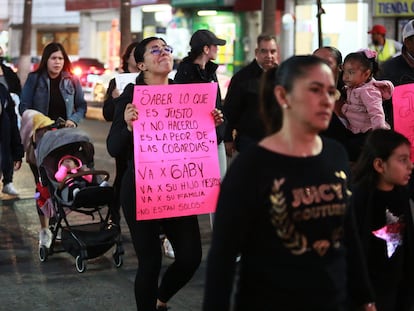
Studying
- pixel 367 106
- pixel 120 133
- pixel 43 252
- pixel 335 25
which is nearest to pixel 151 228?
pixel 120 133

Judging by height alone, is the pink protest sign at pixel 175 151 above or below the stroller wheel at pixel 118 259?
above

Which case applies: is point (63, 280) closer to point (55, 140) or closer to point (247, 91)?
point (55, 140)

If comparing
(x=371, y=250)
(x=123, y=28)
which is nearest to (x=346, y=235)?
(x=371, y=250)

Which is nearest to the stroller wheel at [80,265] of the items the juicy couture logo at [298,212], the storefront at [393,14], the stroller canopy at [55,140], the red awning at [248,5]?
the stroller canopy at [55,140]

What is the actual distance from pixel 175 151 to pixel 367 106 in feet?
4.73

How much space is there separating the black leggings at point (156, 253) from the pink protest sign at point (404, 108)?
1.81 meters

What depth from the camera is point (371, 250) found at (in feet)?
14.6

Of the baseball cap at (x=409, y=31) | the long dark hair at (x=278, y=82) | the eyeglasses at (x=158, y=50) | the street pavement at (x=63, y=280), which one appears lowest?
the street pavement at (x=63, y=280)

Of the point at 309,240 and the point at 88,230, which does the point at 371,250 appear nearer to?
the point at 309,240

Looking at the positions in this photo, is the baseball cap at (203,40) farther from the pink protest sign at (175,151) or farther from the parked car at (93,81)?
the parked car at (93,81)

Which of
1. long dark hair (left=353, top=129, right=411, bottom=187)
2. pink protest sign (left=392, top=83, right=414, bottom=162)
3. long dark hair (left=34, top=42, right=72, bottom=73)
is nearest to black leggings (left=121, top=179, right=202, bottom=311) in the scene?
long dark hair (left=353, top=129, right=411, bottom=187)

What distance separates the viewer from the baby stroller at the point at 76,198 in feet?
25.5

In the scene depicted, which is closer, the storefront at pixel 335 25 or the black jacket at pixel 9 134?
the black jacket at pixel 9 134

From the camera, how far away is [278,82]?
3.45m
